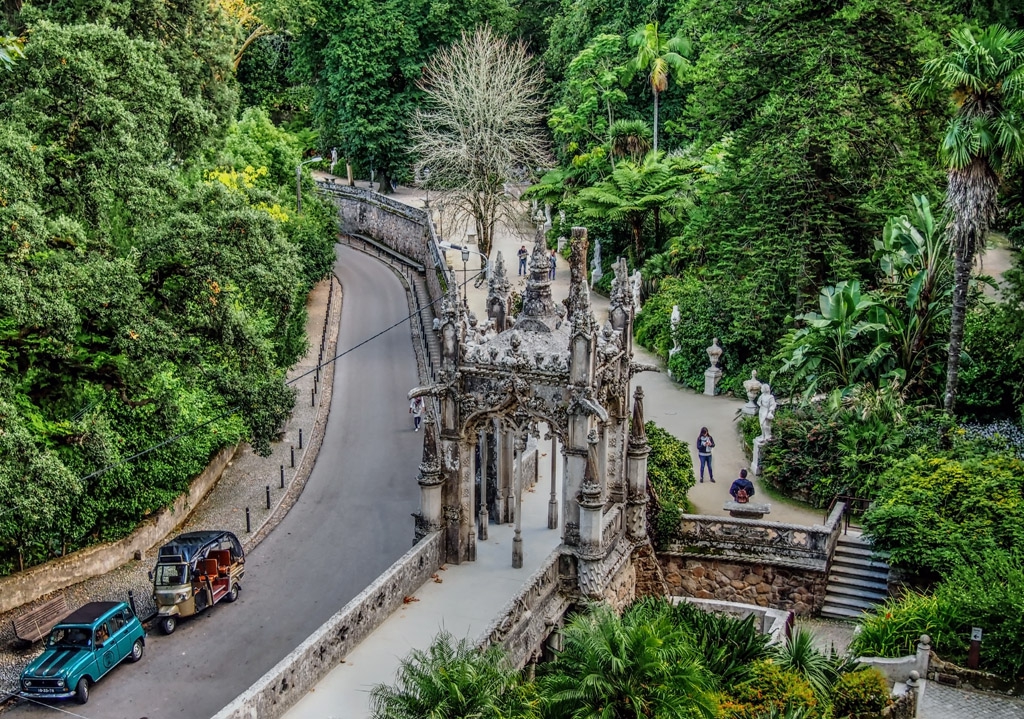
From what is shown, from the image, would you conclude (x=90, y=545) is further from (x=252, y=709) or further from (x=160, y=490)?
(x=252, y=709)

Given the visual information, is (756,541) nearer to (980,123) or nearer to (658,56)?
(980,123)

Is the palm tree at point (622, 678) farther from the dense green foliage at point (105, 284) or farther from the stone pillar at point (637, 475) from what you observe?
the dense green foliage at point (105, 284)

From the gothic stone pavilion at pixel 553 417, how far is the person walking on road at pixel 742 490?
517 cm

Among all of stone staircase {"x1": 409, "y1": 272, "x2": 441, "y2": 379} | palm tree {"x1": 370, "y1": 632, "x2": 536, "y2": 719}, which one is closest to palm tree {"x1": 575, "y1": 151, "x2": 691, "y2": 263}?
stone staircase {"x1": 409, "y1": 272, "x2": 441, "y2": 379}

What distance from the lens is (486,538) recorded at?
24938mm

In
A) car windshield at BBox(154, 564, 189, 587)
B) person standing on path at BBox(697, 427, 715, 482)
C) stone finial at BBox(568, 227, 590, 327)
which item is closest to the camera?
stone finial at BBox(568, 227, 590, 327)

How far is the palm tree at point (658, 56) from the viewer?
5741 cm

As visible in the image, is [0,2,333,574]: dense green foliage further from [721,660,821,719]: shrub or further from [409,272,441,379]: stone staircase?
[409,272,441,379]: stone staircase

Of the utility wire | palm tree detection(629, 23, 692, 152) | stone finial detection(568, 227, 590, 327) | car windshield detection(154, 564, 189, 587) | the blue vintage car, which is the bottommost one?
the blue vintage car

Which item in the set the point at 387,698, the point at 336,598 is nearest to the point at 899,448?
the point at 336,598

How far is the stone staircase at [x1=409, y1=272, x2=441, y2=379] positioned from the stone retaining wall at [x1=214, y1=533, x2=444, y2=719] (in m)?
17.9

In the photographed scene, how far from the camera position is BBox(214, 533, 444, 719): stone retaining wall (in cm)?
1764

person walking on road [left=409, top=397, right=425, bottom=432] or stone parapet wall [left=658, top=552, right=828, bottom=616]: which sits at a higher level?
person walking on road [left=409, top=397, right=425, bottom=432]

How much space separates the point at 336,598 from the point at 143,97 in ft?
40.8
